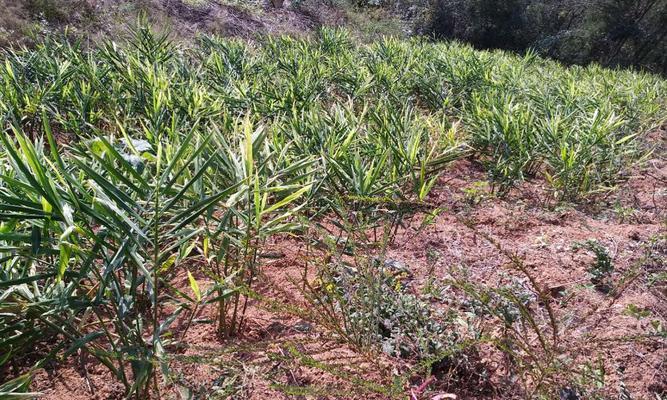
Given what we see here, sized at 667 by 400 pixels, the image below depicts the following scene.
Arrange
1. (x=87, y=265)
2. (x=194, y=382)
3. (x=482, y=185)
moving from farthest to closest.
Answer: (x=482, y=185)
(x=194, y=382)
(x=87, y=265)

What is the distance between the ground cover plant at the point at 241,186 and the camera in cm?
94

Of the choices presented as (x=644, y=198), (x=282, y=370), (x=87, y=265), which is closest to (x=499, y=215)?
(x=644, y=198)

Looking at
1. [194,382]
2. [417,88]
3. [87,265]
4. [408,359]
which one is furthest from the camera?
[417,88]

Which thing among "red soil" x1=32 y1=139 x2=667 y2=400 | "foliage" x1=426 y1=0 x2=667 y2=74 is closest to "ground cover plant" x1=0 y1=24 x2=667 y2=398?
"red soil" x1=32 y1=139 x2=667 y2=400

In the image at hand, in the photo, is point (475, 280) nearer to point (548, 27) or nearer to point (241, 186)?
point (241, 186)

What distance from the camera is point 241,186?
4.03 feet

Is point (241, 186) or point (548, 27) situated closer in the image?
point (241, 186)

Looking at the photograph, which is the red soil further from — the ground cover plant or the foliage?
the foliage

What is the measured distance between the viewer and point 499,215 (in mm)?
2428

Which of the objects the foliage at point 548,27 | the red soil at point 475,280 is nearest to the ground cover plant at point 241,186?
the red soil at point 475,280

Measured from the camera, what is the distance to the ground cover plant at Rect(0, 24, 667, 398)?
3.09 ft

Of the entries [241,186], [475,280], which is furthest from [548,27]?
[241,186]

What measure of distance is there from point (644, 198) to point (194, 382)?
117 inches

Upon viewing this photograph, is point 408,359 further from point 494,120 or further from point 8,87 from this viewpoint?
point 8,87
